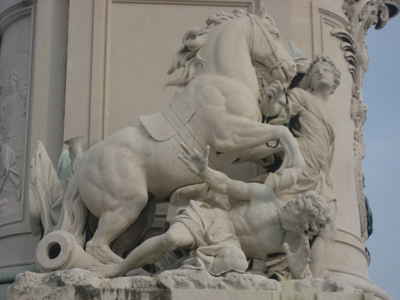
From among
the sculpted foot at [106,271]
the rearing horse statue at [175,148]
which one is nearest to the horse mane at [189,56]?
the rearing horse statue at [175,148]

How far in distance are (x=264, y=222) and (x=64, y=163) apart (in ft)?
7.53

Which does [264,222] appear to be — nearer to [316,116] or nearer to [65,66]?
[316,116]

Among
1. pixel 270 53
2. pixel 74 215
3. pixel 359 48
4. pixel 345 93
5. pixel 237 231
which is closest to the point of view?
pixel 237 231

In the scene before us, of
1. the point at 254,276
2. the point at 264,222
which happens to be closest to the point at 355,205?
the point at 264,222

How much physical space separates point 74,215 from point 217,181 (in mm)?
1391

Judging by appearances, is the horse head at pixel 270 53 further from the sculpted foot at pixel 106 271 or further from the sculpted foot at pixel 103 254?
the sculpted foot at pixel 106 271

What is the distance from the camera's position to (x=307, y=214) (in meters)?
7.20

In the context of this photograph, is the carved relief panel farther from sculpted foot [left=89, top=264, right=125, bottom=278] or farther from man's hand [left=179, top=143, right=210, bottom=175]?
man's hand [left=179, top=143, right=210, bottom=175]

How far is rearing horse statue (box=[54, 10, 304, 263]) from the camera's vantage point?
25.4 feet

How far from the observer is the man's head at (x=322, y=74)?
28.5 ft

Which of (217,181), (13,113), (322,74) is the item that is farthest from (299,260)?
(13,113)

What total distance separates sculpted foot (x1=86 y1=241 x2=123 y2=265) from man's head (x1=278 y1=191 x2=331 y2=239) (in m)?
1.53

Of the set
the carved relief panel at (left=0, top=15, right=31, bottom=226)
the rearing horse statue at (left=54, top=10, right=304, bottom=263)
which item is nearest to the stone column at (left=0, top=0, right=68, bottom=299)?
the carved relief panel at (left=0, top=15, right=31, bottom=226)

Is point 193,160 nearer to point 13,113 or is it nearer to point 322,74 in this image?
point 322,74
